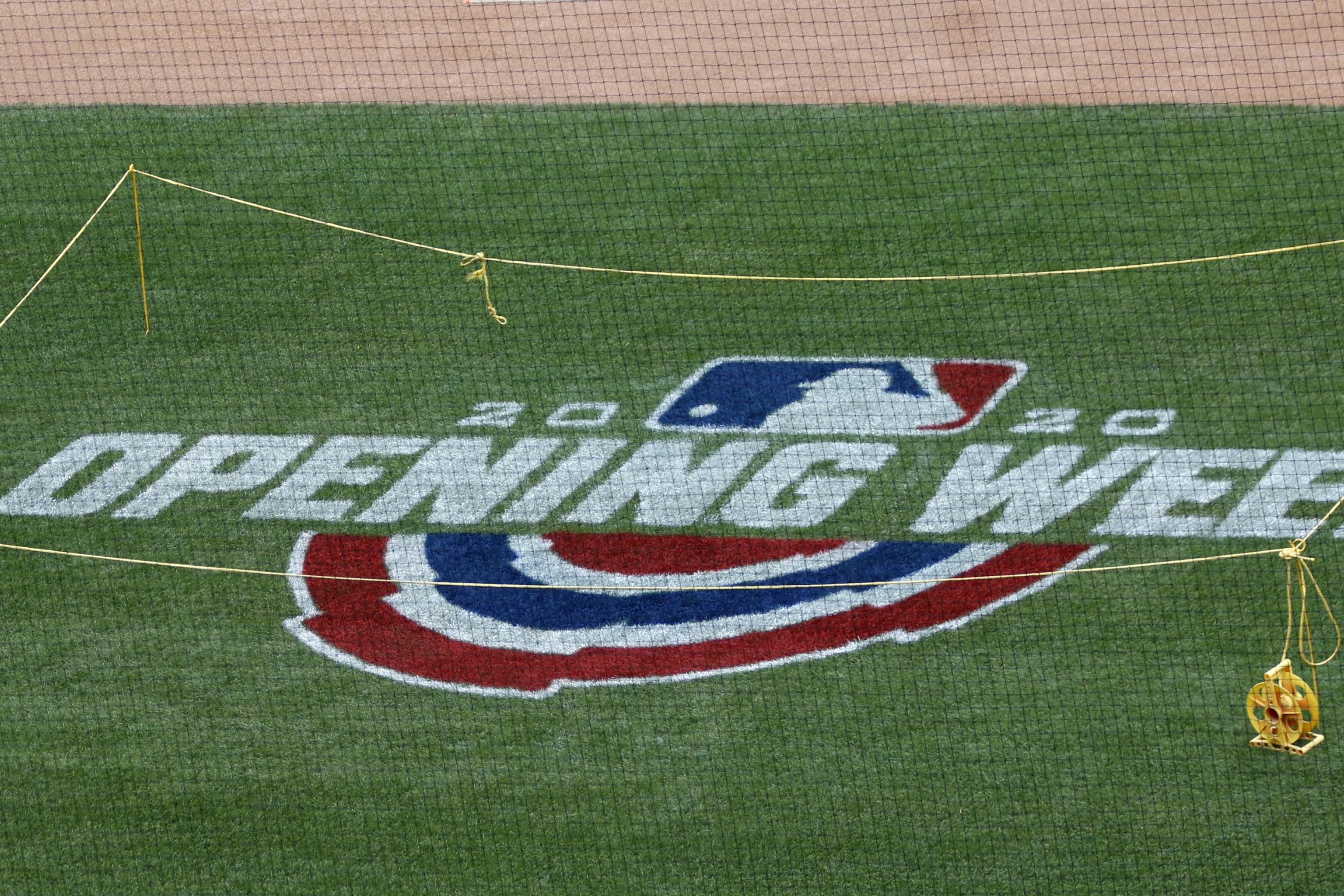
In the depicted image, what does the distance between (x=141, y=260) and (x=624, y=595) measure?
16.7 feet

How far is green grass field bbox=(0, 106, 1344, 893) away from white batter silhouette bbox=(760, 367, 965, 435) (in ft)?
0.95

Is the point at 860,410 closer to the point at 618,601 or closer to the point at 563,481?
the point at 563,481

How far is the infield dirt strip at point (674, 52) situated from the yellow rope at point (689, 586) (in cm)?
661

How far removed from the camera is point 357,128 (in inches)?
623

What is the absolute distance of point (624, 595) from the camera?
1021 centimetres

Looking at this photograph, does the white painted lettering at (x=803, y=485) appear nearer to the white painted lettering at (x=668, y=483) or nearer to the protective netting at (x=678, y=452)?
the protective netting at (x=678, y=452)

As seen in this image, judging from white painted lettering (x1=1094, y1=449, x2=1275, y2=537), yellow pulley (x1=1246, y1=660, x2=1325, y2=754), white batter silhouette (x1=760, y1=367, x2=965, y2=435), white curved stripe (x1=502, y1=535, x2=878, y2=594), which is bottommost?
yellow pulley (x1=1246, y1=660, x2=1325, y2=754)

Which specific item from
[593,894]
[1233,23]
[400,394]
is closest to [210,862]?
[593,894]

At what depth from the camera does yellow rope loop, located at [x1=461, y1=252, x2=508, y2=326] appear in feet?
42.7

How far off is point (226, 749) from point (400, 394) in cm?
350

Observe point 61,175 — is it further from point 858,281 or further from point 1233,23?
point 1233,23

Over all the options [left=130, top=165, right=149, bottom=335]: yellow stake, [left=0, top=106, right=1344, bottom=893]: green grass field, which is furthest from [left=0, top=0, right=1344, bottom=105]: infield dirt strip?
[left=130, top=165, right=149, bottom=335]: yellow stake

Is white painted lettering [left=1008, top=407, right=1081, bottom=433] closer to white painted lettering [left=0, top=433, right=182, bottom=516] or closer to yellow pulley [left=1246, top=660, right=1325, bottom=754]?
yellow pulley [left=1246, top=660, right=1325, bottom=754]

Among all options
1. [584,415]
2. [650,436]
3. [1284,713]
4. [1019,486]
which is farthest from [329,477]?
[1284,713]
